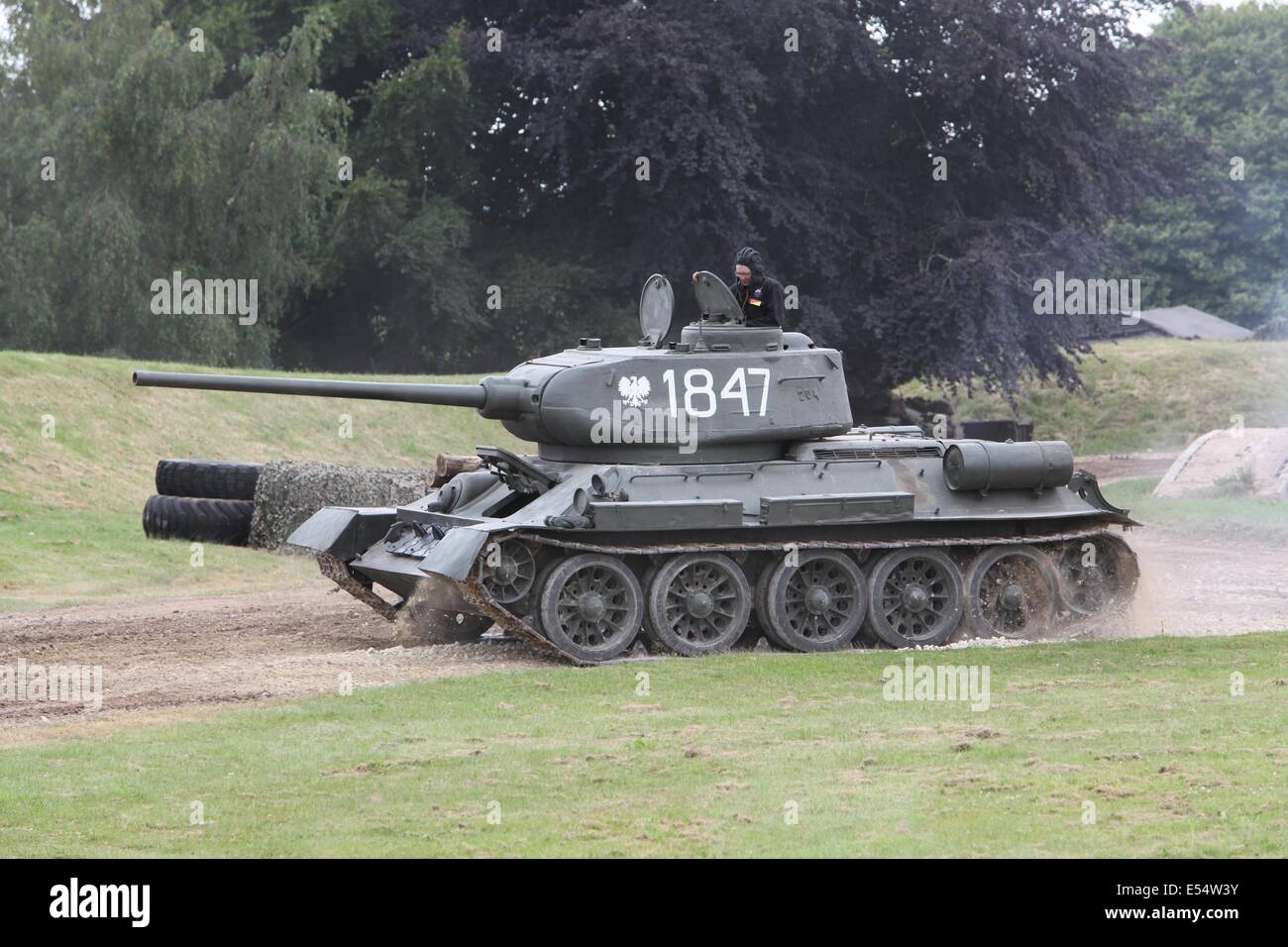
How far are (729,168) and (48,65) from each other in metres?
14.0

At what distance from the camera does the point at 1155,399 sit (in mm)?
46906

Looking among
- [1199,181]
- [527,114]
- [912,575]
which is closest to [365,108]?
[527,114]

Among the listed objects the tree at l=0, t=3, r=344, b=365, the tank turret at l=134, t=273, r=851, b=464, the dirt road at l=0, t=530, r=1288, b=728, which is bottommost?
the dirt road at l=0, t=530, r=1288, b=728

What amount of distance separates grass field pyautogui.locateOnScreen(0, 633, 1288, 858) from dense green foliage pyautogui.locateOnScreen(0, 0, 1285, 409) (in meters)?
24.2

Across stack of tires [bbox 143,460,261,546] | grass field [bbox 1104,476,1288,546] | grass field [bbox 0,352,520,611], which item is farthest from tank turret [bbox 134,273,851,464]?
grass field [bbox 1104,476,1288,546]

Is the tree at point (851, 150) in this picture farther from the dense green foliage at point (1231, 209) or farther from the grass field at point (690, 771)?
the grass field at point (690, 771)

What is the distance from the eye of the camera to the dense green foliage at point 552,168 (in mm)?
36875

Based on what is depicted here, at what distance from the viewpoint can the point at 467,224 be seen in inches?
1624

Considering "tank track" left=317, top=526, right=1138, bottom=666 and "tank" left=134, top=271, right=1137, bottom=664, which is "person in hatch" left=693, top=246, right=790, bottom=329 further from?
"tank track" left=317, top=526, right=1138, bottom=666

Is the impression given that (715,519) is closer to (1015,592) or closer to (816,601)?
(816,601)

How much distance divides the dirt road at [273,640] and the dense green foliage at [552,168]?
16421 millimetres

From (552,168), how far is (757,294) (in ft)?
82.0

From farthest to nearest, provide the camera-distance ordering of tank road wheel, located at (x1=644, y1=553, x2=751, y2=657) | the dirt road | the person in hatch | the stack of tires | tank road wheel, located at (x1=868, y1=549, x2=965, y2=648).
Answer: the stack of tires < the person in hatch < tank road wheel, located at (x1=868, y1=549, x2=965, y2=648) < tank road wheel, located at (x1=644, y1=553, x2=751, y2=657) < the dirt road

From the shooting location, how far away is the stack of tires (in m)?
24.8
